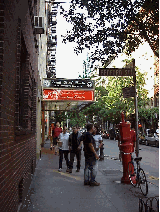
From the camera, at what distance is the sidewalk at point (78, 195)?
21.2 feet

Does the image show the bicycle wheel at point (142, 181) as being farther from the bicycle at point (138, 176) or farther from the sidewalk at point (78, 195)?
the sidewalk at point (78, 195)

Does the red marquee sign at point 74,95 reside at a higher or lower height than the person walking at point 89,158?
higher

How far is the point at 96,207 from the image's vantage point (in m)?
6.49

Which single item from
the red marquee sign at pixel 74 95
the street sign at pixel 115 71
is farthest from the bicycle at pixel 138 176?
the red marquee sign at pixel 74 95

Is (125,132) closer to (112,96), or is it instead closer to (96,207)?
(96,207)

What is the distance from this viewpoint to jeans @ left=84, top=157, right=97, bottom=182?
9133 mm

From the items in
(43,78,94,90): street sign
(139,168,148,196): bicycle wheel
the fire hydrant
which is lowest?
(139,168,148,196): bicycle wheel

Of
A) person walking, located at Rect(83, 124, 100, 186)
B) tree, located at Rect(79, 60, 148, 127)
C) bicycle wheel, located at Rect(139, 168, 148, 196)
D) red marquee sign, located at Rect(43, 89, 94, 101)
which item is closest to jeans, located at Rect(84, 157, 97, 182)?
person walking, located at Rect(83, 124, 100, 186)

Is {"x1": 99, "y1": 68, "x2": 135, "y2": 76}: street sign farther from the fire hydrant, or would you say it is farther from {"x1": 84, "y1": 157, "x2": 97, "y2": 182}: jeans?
{"x1": 84, "y1": 157, "x2": 97, "y2": 182}: jeans

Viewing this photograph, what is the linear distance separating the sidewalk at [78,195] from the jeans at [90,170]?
306mm

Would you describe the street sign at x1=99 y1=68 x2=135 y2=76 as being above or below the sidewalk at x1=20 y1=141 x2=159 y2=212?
above

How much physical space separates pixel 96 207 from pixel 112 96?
42.7 meters

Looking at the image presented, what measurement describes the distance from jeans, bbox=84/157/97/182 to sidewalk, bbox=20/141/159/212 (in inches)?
12.1

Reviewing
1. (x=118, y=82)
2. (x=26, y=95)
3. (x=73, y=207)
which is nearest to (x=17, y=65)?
(x=26, y=95)
